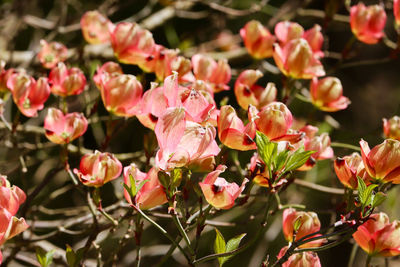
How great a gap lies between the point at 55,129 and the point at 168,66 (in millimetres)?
212

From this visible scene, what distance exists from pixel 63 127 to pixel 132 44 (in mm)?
189

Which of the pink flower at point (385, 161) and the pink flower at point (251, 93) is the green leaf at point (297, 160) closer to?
the pink flower at point (385, 161)

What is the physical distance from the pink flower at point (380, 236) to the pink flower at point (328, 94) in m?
0.27

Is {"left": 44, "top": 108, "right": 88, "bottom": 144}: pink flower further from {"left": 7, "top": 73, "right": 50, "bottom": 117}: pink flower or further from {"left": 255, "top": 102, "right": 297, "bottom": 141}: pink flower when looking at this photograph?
{"left": 255, "top": 102, "right": 297, "bottom": 141}: pink flower

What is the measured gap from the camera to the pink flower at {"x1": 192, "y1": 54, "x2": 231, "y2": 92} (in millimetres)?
859

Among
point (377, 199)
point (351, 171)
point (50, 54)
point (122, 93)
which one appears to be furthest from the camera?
point (50, 54)

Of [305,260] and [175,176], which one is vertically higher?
[175,176]

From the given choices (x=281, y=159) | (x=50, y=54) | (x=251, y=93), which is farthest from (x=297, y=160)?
(x=50, y=54)

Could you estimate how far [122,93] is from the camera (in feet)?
2.45

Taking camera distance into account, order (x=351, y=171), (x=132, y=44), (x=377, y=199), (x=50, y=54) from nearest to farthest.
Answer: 1. (x=377, y=199)
2. (x=351, y=171)
3. (x=132, y=44)
4. (x=50, y=54)

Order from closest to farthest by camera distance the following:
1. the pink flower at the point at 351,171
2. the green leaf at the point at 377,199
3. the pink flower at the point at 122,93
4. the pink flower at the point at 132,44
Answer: the green leaf at the point at 377,199 → the pink flower at the point at 351,171 → the pink flower at the point at 122,93 → the pink flower at the point at 132,44

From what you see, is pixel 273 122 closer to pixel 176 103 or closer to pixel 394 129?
pixel 176 103

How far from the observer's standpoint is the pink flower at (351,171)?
2.09ft

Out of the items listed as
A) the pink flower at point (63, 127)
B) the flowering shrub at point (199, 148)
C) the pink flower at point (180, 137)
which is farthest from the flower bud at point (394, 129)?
the pink flower at point (63, 127)
